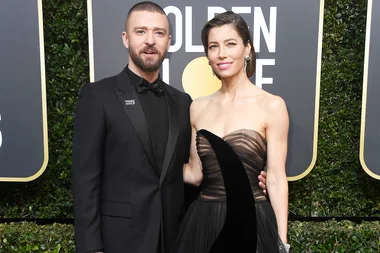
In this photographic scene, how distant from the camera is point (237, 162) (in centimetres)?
143

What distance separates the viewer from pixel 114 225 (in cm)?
149

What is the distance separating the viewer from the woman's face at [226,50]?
4.97 feet

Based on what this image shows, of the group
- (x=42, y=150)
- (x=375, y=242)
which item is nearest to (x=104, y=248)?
(x=42, y=150)

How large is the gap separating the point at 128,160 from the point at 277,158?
642mm

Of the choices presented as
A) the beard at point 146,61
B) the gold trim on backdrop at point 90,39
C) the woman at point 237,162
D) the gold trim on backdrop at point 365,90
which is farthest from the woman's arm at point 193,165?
the gold trim on backdrop at point 365,90

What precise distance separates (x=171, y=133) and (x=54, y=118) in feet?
4.42

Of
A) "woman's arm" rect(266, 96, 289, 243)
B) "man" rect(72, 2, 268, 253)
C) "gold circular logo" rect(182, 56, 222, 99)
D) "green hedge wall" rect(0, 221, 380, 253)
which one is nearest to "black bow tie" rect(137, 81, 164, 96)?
"man" rect(72, 2, 268, 253)

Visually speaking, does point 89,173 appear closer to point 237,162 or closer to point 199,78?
point 237,162

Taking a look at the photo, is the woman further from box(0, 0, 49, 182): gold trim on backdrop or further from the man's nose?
box(0, 0, 49, 182): gold trim on backdrop

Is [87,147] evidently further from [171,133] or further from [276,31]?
[276,31]

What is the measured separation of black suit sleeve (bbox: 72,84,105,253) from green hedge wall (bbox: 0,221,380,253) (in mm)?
979

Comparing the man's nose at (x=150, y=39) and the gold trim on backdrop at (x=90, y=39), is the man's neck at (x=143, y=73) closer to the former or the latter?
the man's nose at (x=150, y=39)

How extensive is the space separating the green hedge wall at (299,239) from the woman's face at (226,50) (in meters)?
1.37

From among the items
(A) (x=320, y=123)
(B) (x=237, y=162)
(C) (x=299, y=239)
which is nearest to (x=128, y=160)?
(B) (x=237, y=162)
